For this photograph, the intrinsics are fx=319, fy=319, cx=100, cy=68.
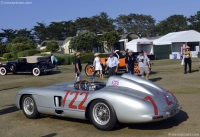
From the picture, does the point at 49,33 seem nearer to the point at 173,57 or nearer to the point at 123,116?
the point at 173,57

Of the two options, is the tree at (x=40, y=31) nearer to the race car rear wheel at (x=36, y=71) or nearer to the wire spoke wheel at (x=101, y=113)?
the race car rear wheel at (x=36, y=71)

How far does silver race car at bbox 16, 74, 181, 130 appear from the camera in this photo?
6.04 m

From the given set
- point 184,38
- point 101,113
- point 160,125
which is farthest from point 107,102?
point 184,38

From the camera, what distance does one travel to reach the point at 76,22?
3967 inches

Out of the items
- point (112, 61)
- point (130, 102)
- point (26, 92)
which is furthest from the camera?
point (112, 61)

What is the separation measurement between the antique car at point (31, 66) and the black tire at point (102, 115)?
16.0m

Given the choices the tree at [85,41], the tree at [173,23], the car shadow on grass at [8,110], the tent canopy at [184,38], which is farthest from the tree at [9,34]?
the car shadow on grass at [8,110]

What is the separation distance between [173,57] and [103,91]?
3418 cm

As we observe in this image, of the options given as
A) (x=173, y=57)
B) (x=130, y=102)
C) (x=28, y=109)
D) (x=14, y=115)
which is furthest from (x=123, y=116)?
(x=173, y=57)

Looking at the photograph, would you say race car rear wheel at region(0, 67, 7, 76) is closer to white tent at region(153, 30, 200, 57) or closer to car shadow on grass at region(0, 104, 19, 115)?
car shadow on grass at region(0, 104, 19, 115)

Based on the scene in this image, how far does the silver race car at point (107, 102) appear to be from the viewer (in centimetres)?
604

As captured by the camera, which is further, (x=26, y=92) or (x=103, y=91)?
(x=26, y=92)

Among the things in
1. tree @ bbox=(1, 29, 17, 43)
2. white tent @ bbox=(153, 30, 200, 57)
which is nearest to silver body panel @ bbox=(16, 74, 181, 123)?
white tent @ bbox=(153, 30, 200, 57)

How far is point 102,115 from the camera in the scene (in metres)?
6.39
